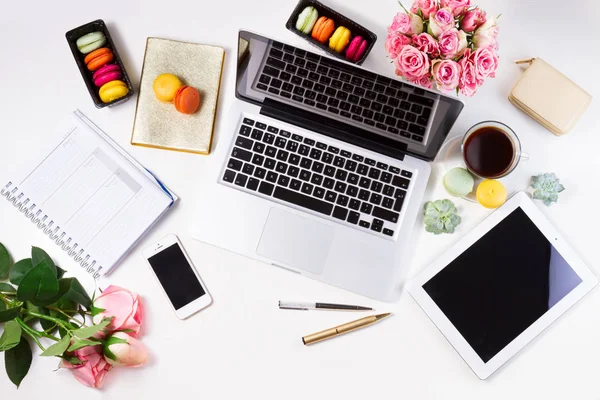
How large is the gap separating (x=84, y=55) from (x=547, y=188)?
2.96 ft

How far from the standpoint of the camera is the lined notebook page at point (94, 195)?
986 mm

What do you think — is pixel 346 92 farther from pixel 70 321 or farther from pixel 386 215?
pixel 70 321

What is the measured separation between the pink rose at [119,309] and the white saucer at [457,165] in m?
0.61

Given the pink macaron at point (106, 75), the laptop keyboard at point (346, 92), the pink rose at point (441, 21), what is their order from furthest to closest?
the pink macaron at point (106, 75) < the laptop keyboard at point (346, 92) < the pink rose at point (441, 21)

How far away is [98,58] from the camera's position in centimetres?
100

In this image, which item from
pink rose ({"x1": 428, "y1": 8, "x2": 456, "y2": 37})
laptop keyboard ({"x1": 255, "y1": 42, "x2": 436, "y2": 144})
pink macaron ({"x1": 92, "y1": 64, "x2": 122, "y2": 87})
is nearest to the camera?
pink rose ({"x1": 428, "y1": 8, "x2": 456, "y2": 37})

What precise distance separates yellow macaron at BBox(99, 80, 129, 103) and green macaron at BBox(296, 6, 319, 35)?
354 millimetres

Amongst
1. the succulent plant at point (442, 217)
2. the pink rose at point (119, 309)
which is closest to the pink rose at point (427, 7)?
the succulent plant at point (442, 217)

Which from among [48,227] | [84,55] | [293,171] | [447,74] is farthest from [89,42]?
[447,74]

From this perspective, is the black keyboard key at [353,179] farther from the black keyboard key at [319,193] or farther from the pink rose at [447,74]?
the pink rose at [447,74]

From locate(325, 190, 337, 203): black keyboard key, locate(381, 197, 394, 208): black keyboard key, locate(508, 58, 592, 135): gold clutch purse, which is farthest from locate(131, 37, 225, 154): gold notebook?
locate(508, 58, 592, 135): gold clutch purse

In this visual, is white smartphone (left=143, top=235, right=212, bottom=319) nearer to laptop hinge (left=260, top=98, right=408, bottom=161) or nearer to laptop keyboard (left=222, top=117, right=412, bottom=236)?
laptop keyboard (left=222, top=117, right=412, bottom=236)

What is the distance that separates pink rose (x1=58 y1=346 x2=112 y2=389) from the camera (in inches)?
35.8

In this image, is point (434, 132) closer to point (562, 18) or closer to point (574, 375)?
point (562, 18)
